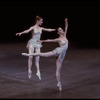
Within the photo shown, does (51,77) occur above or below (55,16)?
below

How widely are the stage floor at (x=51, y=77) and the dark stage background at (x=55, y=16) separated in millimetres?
3563

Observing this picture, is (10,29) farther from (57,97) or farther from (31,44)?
(57,97)

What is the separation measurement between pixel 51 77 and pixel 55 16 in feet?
29.4

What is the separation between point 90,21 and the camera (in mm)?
19547

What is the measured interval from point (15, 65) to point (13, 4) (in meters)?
Result: 7.81

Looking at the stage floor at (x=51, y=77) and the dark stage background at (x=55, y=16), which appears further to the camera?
the dark stage background at (x=55, y=16)

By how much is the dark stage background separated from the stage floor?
11.7 feet

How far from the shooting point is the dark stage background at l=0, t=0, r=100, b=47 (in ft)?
62.0

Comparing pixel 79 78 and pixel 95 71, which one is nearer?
pixel 79 78

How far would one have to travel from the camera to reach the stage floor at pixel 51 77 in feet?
29.9

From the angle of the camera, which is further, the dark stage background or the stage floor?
the dark stage background

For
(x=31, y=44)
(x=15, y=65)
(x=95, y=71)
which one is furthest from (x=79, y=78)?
(x=15, y=65)

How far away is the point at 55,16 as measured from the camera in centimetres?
1955

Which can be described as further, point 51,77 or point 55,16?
point 55,16
